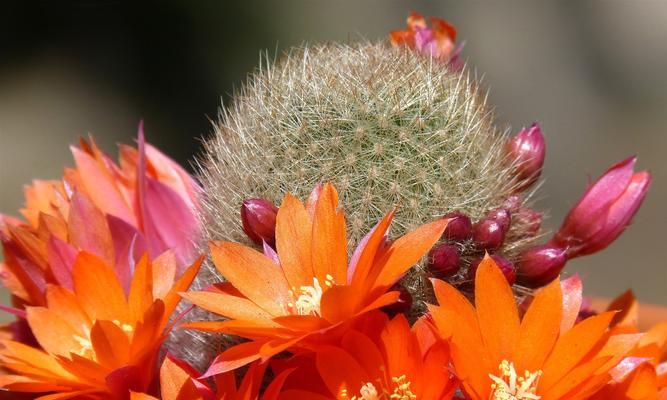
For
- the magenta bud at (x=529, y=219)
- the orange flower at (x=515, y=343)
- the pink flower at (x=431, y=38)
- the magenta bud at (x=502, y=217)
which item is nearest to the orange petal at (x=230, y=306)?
the orange flower at (x=515, y=343)

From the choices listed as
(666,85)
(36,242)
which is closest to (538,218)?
(36,242)

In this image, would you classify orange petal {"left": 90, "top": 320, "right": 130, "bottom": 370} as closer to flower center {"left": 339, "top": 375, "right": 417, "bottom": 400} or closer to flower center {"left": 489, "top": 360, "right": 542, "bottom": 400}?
flower center {"left": 339, "top": 375, "right": 417, "bottom": 400}

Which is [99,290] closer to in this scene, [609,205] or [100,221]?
[100,221]

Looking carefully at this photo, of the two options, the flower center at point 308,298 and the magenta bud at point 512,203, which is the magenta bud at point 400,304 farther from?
the magenta bud at point 512,203

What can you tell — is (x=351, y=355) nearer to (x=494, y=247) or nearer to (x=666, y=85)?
(x=494, y=247)

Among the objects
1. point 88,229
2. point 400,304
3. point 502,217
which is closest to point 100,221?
point 88,229
